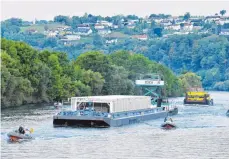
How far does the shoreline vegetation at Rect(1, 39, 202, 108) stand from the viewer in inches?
5384

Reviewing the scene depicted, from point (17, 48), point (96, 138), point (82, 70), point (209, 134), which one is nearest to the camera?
point (96, 138)

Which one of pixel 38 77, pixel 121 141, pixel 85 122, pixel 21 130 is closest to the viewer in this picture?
pixel 21 130

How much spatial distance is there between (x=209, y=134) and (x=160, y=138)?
25.9 feet

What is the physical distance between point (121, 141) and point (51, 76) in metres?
73.0

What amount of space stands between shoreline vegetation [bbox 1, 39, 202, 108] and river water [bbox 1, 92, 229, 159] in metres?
23.6

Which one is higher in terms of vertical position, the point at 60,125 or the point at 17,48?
the point at 17,48

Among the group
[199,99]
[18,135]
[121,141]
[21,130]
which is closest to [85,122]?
[121,141]

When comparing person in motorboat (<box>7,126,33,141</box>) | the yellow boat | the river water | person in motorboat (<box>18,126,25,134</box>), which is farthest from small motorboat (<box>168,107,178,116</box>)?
person in motorboat (<box>18,126,25,134</box>)

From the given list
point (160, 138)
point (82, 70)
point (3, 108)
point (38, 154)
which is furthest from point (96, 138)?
point (82, 70)

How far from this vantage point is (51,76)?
511 ft

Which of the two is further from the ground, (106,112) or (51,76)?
(51,76)

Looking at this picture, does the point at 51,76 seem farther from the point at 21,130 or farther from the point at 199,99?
the point at 21,130

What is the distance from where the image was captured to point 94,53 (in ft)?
612

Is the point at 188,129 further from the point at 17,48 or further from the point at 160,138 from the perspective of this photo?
the point at 17,48
